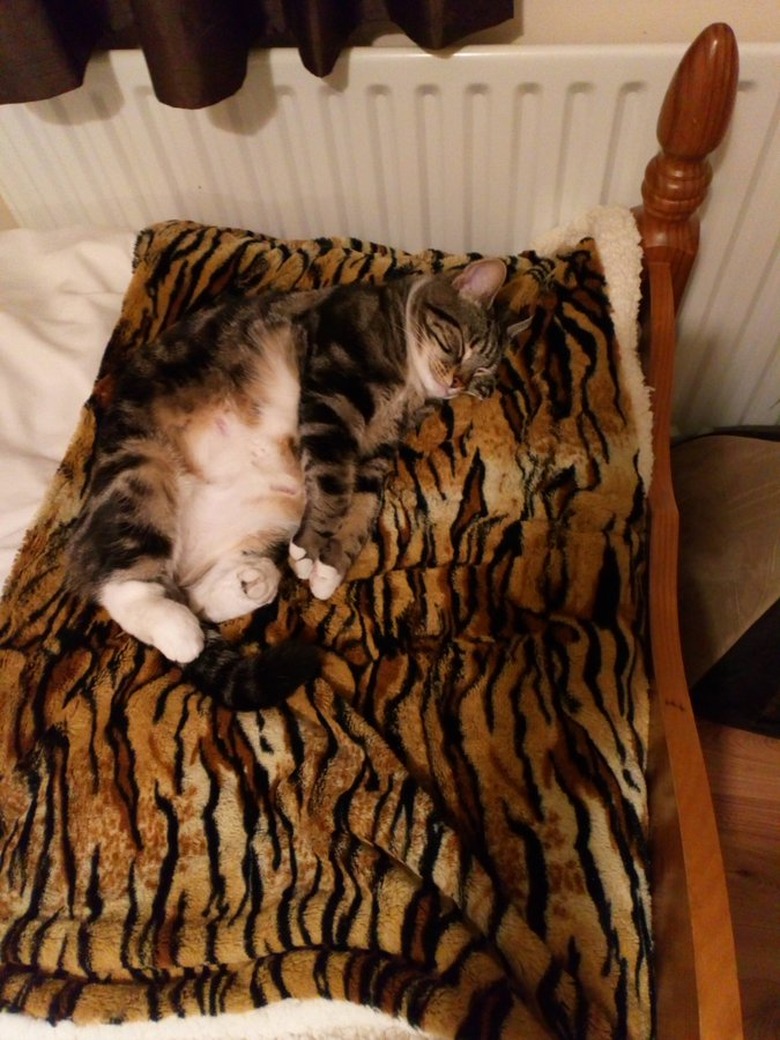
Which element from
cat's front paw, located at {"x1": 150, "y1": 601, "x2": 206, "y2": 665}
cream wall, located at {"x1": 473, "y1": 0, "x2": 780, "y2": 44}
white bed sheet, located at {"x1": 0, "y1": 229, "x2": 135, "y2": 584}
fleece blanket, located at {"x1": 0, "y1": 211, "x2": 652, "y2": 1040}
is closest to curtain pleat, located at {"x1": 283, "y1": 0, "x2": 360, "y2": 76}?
cream wall, located at {"x1": 473, "y1": 0, "x2": 780, "y2": 44}

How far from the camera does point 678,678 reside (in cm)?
88

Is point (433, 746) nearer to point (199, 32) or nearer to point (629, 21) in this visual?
point (199, 32)

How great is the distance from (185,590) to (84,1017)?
571mm

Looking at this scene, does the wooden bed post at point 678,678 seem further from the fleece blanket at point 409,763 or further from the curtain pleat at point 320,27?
the curtain pleat at point 320,27

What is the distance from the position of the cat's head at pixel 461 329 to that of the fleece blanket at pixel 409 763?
5cm

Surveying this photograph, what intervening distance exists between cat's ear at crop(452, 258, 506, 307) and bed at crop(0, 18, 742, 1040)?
79mm

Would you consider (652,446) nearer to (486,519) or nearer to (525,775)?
(486,519)

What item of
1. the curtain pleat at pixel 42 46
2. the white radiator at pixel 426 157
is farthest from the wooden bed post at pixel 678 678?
the curtain pleat at pixel 42 46

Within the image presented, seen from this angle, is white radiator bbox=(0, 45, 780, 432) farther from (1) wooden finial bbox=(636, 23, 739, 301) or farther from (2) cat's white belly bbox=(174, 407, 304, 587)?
(2) cat's white belly bbox=(174, 407, 304, 587)

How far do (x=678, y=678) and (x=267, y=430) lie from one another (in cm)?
77

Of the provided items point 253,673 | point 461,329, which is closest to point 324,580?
point 253,673

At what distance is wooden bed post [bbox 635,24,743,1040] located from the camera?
64cm

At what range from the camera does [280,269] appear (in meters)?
1.30

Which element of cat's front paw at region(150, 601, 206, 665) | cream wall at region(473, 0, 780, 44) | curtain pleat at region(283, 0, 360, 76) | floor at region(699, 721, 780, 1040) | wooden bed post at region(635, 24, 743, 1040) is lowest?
floor at region(699, 721, 780, 1040)
